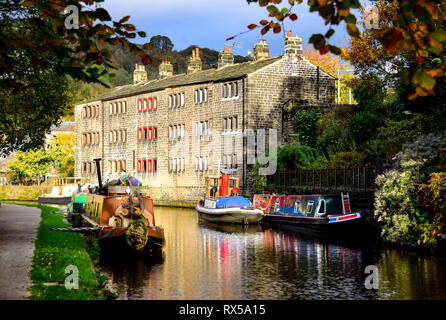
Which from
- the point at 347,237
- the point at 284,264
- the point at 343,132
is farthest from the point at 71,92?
the point at 343,132

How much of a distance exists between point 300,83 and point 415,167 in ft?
96.1

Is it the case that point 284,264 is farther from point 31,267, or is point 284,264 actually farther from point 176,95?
point 176,95

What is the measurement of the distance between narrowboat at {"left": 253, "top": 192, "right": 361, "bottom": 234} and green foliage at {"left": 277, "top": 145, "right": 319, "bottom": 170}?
550 cm

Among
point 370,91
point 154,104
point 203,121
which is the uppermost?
point 154,104

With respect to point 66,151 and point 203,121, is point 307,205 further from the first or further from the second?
point 66,151

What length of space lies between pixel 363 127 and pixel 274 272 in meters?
23.6

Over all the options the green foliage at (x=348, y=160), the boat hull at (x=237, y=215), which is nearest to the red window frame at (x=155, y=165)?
the boat hull at (x=237, y=215)

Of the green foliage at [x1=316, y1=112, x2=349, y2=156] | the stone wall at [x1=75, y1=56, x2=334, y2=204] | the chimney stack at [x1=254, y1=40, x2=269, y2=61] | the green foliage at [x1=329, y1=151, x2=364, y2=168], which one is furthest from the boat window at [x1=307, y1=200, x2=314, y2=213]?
the chimney stack at [x1=254, y1=40, x2=269, y2=61]

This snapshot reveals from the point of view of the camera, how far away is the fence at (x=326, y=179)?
30650 mm

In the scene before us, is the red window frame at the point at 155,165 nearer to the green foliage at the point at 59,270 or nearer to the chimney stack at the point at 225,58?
the chimney stack at the point at 225,58

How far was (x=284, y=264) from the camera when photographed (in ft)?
68.4

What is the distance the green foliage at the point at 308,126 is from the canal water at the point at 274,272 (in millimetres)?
21722

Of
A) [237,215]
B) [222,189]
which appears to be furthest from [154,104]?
[237,215]

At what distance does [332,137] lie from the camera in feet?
148
